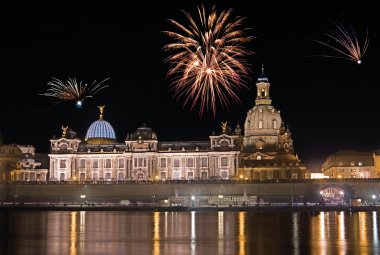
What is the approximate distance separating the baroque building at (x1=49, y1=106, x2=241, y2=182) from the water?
194ft

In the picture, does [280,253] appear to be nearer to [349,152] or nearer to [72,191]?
[72,191]

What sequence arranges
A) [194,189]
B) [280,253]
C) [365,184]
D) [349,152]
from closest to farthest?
[280,253], [365,184], [194,189], [349,152]

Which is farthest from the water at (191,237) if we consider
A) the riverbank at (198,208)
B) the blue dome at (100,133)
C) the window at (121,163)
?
the blue dome at (100,133)

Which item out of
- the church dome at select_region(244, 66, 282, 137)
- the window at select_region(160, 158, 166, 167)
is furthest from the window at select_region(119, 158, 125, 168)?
the church dome at select_region(244, 66, 282, 137)

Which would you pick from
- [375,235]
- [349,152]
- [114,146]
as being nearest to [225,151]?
[114,146]

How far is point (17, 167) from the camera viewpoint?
14138 centimetres

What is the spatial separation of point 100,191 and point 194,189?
1779 centimetres

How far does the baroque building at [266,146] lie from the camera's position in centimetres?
12506

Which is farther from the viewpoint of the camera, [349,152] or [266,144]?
[349,152]

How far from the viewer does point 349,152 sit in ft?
484

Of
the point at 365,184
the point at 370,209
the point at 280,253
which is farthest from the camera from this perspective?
the point at 365,184

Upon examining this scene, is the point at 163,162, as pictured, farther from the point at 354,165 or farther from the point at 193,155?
the point at 354,165

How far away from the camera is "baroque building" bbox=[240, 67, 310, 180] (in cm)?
12506

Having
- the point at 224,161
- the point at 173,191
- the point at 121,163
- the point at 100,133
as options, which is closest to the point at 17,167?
the point at 100,133
